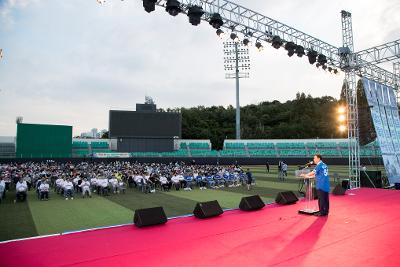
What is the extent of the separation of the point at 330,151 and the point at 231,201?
42.8 metres

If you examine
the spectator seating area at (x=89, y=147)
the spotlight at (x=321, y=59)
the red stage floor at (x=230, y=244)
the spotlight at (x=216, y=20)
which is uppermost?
the spotlight at (x=216, y=20)

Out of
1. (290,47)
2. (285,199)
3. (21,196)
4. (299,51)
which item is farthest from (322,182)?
(21,196)

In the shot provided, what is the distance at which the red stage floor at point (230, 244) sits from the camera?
220 inches

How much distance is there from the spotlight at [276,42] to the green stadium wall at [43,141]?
35518mm

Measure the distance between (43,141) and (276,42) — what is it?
36664 millimetres

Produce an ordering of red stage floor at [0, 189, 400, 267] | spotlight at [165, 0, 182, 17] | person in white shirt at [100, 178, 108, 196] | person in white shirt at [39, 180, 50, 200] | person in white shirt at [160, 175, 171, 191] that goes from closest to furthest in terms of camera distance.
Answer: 1. red stage floor at [0, 189, 400, 267]
2. spotlight at [165, 0, 182, 17]
3. person in white shirt at [39, 180, 50, 200]
4. person in white shirt at [100, 178, 108, 196]
5. person in white shirt at [160, 175, 171, 191]

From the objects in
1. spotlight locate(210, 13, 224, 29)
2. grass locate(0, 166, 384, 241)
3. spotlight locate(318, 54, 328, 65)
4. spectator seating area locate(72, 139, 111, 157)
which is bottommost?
grass locate(0, 166, 384, 241)

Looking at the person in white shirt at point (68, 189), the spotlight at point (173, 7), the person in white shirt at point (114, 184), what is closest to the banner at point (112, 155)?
the person in white shirt at point (114, 184)

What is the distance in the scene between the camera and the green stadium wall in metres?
40.1

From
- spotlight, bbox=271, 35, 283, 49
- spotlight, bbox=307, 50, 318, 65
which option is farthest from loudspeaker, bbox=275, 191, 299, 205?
spotlight, bbox=307, 50, 318, 65

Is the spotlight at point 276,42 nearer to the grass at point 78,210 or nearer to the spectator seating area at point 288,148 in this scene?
the grass at point 78,210

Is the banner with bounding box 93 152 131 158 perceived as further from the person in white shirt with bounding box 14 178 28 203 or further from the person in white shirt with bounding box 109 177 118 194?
the person in white shirt with bounding box 14 178 28 203

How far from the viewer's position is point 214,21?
14.8 metres

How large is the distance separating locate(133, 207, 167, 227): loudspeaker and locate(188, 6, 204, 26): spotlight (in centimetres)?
933
